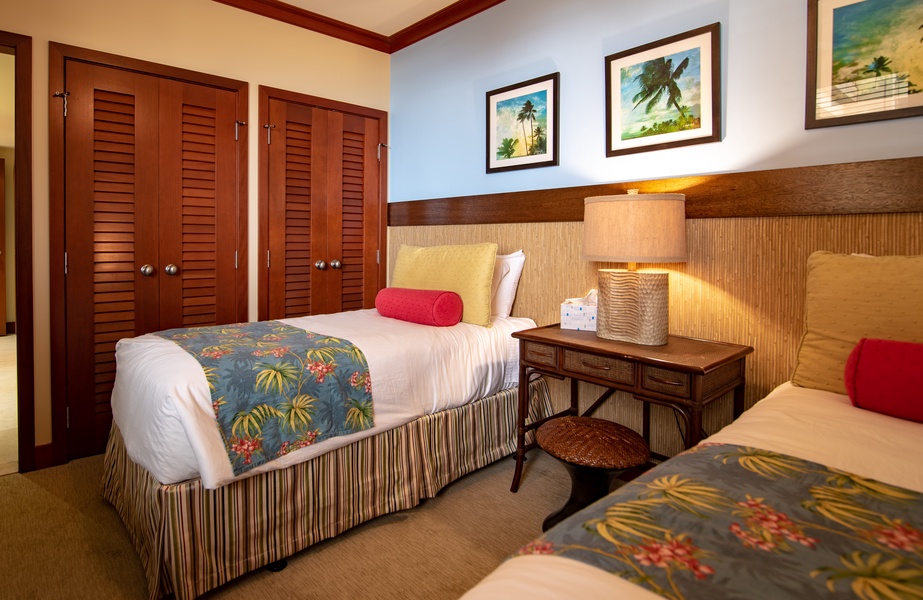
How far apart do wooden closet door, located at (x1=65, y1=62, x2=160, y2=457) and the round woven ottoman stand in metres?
2.31

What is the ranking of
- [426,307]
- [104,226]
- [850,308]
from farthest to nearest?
[104,226]
[426,307]
[850,308]

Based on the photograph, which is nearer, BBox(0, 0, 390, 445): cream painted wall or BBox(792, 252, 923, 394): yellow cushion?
BBox(792, 252, 923, 394): yellow cushion

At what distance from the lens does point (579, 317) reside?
2.39 metres

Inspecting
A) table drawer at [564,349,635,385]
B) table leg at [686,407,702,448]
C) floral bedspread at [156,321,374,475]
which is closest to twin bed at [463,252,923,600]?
table leg at [686,407,702,448]

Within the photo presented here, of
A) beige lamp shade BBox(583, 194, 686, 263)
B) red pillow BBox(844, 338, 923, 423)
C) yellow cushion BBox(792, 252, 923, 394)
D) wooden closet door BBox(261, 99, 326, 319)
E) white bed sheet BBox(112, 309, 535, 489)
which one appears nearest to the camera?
red pillow BBox(844, 338, 923, 423)

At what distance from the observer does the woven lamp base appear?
6.71ft

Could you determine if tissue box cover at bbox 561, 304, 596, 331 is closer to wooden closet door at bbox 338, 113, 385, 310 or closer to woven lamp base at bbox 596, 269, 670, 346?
woven lamp base at bbox 596, 269, 670, 346

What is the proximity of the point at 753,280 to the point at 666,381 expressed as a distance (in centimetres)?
62

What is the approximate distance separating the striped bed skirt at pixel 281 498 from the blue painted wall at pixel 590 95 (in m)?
1.37

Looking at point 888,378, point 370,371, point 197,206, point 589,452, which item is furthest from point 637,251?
point 197,206

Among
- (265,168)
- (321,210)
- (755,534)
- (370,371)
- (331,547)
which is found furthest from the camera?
(321,210)

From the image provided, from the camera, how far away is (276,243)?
11.0ft

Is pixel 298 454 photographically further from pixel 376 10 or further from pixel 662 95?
pixel 376 10

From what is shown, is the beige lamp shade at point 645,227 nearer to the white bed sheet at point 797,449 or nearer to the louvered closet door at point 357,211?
the white bed sheet at point 797,449
